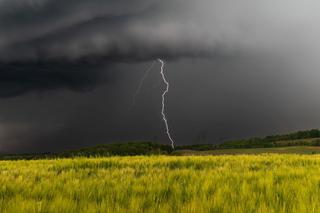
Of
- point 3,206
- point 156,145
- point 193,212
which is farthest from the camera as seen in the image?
point 156,145

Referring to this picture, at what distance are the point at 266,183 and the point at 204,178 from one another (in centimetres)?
102

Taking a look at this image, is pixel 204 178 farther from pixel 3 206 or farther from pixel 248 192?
pixel 3 206

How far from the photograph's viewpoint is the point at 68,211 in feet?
13.7

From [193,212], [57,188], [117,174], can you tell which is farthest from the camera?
[117,174]

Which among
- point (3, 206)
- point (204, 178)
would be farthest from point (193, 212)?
point (204, 178)

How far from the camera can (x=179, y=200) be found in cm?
486

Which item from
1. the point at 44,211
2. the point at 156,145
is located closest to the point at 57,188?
the point at 44,211

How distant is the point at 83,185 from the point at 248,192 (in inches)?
88.1

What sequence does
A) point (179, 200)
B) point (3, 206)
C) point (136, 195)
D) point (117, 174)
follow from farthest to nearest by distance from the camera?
1. point (117, 174)
2. point (136, 195)
3. point (179, 200)
4. point (3, 206)

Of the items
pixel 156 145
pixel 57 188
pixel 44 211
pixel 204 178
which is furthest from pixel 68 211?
pixel 156 145

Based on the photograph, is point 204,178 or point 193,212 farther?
point 204,178

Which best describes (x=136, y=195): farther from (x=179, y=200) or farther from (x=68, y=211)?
(x=68, y=211)

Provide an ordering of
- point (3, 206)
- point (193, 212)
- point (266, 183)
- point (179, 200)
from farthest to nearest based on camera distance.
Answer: point (266, 183), point (179, 200), point (3, 206), point (193, 212)

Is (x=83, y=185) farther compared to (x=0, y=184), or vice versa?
(x=0, y=184)
